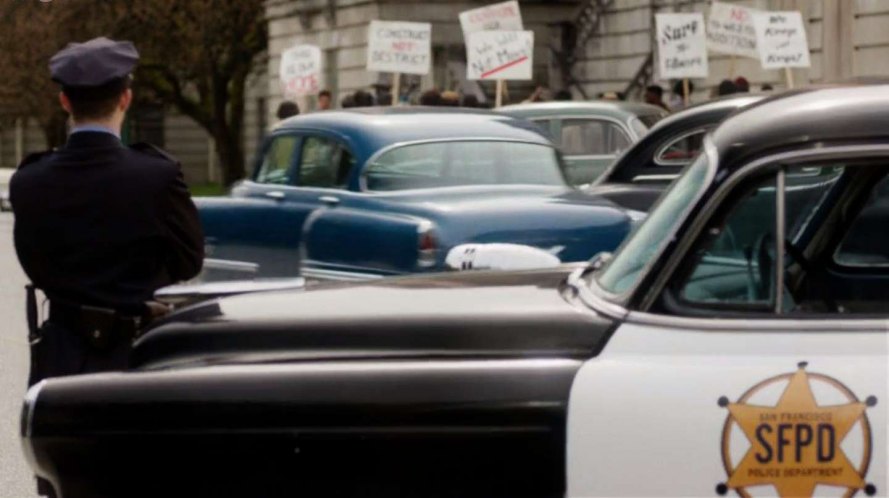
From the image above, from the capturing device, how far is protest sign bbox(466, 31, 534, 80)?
90.8 ft

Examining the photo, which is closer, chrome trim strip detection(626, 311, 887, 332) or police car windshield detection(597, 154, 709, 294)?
chrome trim strip detection(626, 311, 887, 332)

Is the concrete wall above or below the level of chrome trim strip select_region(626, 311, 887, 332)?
below

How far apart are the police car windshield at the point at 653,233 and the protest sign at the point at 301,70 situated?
26.2 m

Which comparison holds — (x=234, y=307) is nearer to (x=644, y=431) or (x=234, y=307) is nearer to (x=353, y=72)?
(x=644, y=431)

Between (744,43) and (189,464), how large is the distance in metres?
22.5

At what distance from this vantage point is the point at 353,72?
49.8 metres

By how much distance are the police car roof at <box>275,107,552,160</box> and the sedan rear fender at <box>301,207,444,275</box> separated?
0.59m

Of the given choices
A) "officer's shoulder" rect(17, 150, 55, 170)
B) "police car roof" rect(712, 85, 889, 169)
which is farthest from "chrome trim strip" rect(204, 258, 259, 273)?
"police car roof" rect(712, 85, 889, 169)

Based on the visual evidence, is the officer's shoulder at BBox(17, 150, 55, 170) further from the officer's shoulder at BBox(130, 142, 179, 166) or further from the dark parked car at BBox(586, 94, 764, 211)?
the dark parked car at BBox(586, 94, 764, 211)

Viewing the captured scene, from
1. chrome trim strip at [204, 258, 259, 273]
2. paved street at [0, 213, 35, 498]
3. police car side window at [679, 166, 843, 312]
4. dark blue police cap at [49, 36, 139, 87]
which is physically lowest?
paved street at [0, 213, 35, 498]

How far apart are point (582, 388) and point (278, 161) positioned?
9973 millimetres

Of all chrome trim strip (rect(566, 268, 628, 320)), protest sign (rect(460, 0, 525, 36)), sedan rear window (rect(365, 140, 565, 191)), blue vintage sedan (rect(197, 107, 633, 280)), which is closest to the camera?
chrome trim strip (rect(566, 268, 628, 320))

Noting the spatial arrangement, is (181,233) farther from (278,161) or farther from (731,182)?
(278,161)

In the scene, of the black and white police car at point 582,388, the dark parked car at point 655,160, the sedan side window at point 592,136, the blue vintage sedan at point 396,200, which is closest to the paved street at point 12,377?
the blue vintage sedan at point 396,200
